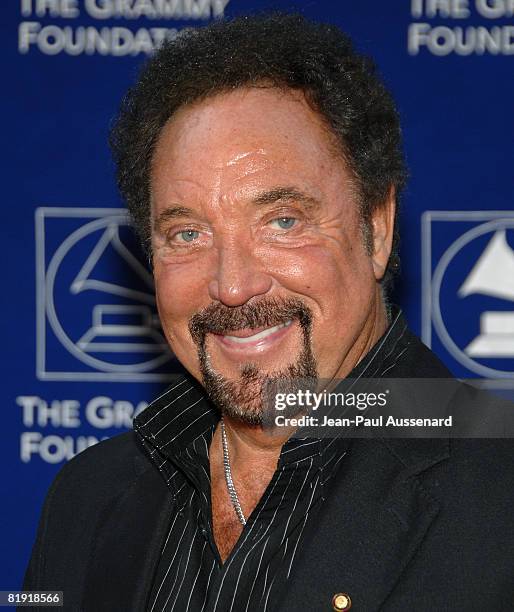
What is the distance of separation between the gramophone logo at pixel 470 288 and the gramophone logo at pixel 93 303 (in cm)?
64

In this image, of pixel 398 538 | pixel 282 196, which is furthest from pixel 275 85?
pixel 398 538

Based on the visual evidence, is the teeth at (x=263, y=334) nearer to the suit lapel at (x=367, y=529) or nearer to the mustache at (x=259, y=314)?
the mustache at (x=259, y=314)

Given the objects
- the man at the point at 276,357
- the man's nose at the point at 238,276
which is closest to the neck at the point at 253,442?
the man at the point at 276,357

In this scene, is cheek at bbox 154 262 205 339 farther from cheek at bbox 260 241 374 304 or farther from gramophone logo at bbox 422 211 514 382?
gramophone logo at bbox 422 211 514 382

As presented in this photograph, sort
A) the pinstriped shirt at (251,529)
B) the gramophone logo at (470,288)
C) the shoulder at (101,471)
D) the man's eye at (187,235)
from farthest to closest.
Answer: the gramophone logo at (470,288), the shoulder at (101,471), the man's eye at (187,235), the pinstriped shirt at (251,529)

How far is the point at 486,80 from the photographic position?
2180 mm

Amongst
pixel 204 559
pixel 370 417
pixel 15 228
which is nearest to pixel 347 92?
pixel 370 417

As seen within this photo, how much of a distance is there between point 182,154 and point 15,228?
94 centimetres

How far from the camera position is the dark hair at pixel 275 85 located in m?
1.46

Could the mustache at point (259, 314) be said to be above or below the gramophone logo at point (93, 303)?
below

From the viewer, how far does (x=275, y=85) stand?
1444mm

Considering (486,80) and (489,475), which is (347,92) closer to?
(489,475)

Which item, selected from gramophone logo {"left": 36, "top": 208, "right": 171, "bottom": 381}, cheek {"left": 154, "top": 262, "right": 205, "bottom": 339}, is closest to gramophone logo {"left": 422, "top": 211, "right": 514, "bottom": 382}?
gramophone logo {"left": 36, "top": 208, "right": 171, "bottom": 381}

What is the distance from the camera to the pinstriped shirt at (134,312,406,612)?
4.41 feet
